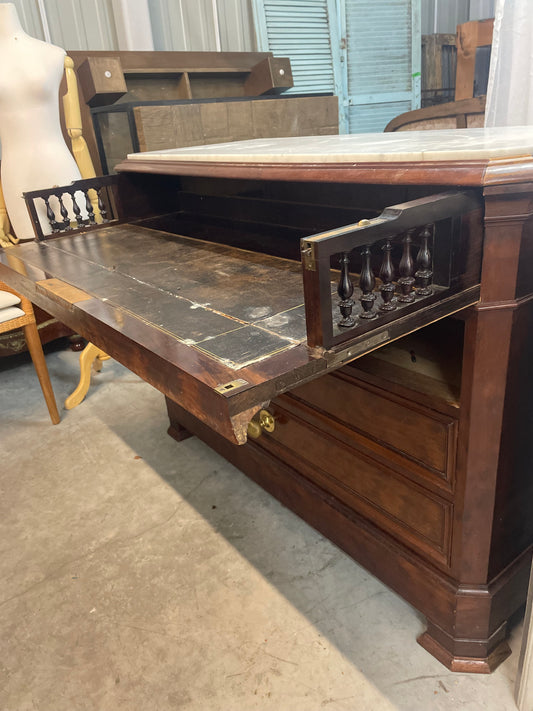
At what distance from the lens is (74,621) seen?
1.38 meters

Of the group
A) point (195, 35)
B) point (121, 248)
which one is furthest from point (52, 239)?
point (195, 35)

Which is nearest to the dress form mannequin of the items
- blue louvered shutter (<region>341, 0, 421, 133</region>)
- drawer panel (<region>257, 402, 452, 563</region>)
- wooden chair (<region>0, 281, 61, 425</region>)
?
wooden chair (<region>0, 281, 61, 425</region>)

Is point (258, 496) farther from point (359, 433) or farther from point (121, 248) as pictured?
point (121, 248)

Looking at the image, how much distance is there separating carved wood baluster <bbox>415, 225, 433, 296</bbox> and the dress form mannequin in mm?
2075

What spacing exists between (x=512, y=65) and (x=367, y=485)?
179cm

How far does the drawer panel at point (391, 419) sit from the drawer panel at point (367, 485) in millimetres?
72

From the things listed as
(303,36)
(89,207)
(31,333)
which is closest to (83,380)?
(31,333)

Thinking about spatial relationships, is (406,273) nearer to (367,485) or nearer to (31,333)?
(367,485)

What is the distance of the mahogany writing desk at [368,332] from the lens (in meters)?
0.77

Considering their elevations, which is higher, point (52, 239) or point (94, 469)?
point (52, 239)

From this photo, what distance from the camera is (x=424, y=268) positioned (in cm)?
85

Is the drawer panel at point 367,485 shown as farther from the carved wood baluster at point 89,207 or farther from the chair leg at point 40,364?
the chair leg at point 40,364

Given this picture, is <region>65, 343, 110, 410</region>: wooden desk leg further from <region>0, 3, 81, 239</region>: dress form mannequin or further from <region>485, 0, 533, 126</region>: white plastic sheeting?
<region>485, 0, 533, 126</region>: white plastic sheeting

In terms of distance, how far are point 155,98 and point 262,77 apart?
67cm
